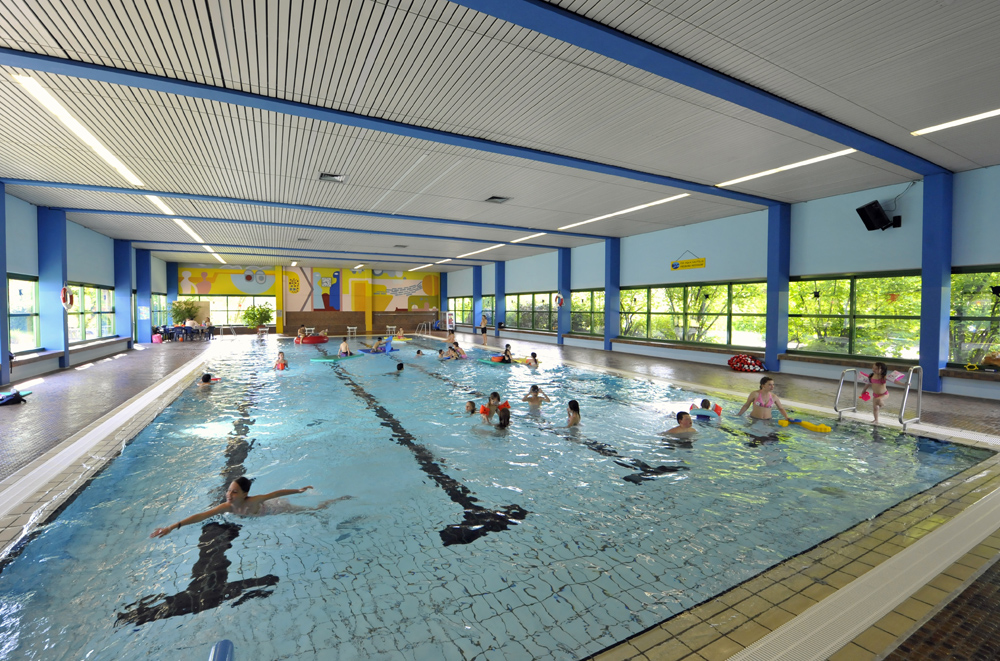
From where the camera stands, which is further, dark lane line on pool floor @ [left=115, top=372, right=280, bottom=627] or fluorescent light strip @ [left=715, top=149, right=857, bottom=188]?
fluorescent light strip @ [left=715, top=149, right=857, bottom=188]

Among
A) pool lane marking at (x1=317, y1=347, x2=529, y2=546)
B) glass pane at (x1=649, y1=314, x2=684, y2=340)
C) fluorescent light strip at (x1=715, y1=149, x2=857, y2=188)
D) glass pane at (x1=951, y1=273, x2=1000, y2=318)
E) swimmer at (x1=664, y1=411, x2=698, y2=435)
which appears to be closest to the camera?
pool lane marking at (x1=317, y1=347, x2=529, y2=546)

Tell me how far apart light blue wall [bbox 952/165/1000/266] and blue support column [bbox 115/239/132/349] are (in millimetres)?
21093

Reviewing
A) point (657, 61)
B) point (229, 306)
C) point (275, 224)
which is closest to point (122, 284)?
point (275, 224)

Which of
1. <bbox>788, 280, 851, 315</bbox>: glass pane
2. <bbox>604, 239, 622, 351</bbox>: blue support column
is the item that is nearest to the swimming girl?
<bbox>788, 280, 851, 315</bbox>: glass pane

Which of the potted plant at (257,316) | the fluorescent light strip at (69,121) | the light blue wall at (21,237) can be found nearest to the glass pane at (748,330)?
the fluorescent light strip at (69,121)

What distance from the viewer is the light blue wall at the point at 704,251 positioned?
1043cm

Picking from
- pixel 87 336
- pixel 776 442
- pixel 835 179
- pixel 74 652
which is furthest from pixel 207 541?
pixel 87 336

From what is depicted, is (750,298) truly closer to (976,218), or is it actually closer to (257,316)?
(976,218)

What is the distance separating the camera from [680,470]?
4.48 meters

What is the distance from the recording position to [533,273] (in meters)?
19.4

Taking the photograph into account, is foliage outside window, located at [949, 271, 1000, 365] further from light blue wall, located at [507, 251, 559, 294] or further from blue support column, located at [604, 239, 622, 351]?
light blue wall, located at [507, 251, 559, 294]

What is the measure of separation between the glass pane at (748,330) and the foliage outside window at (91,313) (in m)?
16.5

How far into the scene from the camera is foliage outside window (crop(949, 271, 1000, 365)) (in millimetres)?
7086

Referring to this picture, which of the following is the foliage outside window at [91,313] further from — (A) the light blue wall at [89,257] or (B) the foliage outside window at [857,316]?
(B) the foliage outside window at [857,316]
